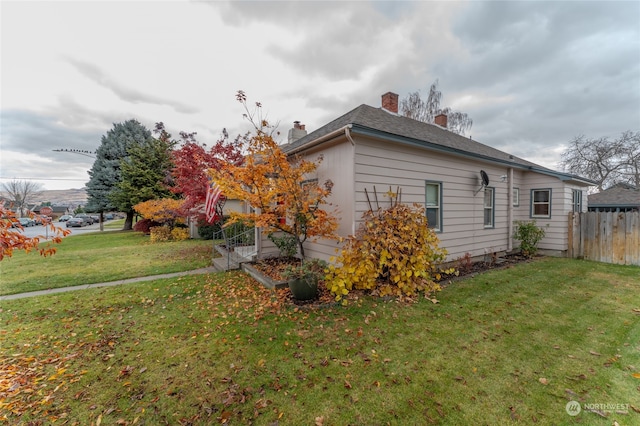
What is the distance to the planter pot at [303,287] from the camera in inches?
191

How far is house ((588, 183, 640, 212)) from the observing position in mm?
18089

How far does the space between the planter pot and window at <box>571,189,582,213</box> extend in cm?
1146

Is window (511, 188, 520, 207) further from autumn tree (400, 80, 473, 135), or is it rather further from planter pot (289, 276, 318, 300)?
autumn tree (400, 80, 473, 135)

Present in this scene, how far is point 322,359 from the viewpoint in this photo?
3221 mm

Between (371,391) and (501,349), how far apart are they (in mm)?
2064

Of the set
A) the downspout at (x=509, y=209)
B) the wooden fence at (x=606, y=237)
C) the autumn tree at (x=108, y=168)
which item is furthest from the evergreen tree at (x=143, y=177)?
the wooden fence at (x=606, y=237)

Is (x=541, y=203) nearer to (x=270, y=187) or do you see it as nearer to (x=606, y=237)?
(x=606, y=237)

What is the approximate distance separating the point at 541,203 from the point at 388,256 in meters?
8.86

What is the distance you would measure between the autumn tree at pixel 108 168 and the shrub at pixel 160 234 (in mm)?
8578

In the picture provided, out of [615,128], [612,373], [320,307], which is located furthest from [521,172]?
[615,128]

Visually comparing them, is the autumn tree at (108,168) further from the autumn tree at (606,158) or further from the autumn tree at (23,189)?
→ the autumn tree at (23,189)

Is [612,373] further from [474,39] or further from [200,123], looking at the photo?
[200,123]

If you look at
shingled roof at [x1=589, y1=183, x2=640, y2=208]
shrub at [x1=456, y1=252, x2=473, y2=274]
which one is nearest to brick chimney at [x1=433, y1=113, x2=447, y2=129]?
shrub at [x1=456, y1=252, x2=473, y2=274]

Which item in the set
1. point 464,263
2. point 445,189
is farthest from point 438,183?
point 464,263
